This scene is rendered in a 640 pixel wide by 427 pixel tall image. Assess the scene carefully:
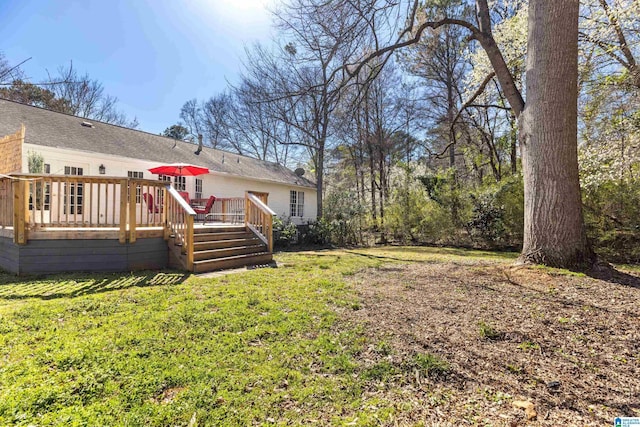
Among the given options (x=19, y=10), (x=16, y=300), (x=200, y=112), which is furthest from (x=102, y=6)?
(x=200, y=112)

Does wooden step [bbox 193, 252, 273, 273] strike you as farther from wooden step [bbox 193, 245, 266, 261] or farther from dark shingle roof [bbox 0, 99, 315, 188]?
dark shingle roof [bbox 0, 99, 315, 188]

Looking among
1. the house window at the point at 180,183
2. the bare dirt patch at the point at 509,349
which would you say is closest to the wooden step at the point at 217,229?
the bare dirt patch at the point at 509,349

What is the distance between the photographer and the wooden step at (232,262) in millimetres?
5987

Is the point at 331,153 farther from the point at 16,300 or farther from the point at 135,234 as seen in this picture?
the point at 16,300

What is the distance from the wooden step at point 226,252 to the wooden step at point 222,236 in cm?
38

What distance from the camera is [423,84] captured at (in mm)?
17219

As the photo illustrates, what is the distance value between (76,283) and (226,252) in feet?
8.77

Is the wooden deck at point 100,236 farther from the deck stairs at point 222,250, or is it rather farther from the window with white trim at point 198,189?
the window with white trim at point 198,189

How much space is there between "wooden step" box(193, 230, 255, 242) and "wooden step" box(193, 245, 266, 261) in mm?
376

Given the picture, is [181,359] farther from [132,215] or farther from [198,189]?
[198,189]

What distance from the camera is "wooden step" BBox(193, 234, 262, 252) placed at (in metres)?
6.50

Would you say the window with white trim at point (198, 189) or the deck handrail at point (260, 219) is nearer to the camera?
the deck handrail at point (260, 219)

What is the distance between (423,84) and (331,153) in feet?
24.0

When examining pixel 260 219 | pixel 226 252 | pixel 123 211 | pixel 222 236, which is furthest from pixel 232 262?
pixel 123 211
